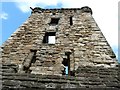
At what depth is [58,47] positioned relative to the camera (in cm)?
714

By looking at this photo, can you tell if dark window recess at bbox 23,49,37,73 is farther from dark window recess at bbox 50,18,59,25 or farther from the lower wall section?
dark window recess at bbox 50,18,59,25

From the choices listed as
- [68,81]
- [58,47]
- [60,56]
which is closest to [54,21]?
[58,47]

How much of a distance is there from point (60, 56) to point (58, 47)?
0.57 m

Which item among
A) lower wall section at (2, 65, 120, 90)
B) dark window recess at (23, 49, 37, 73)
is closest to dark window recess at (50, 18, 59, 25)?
dark window recess at (23, 49, 37, 73)

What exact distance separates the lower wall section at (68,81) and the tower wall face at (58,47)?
0.62 meters

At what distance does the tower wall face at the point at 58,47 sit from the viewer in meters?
6.17

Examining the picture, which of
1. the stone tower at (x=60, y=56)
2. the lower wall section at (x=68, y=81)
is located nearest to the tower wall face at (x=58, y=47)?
the stone tower at (x=60, y=56)

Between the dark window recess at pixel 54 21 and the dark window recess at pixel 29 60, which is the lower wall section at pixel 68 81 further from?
the dark window recess at pixel 54 21

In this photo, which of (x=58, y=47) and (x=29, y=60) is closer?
(x=29, y=60)

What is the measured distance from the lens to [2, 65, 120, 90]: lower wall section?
4430mm

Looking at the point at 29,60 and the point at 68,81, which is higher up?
the point at 29,60

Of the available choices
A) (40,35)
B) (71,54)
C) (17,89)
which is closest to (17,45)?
(40,35)

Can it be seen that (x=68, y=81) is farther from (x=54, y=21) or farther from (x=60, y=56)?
(x=54, y=21)

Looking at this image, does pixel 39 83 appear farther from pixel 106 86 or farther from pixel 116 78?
pixel 116 78
